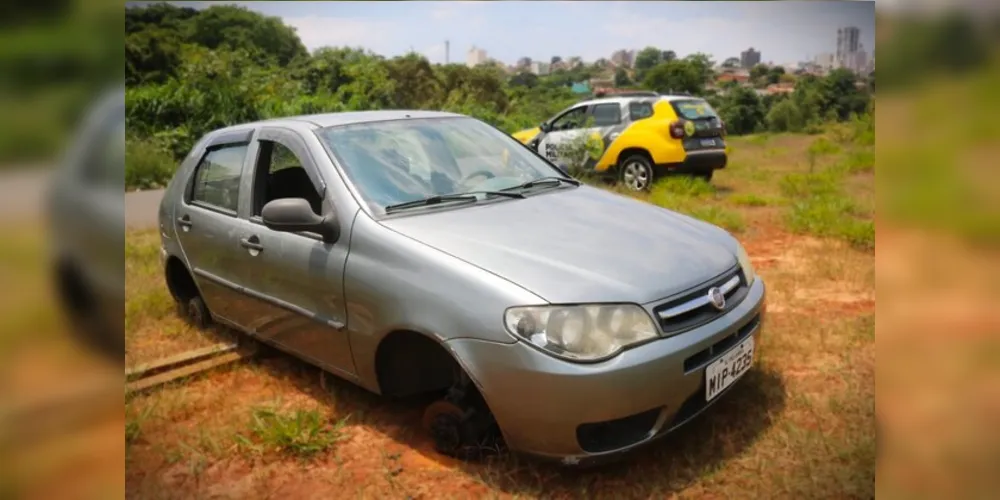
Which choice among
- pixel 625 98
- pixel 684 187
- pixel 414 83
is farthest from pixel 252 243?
pixel 414 83

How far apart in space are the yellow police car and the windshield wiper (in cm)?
525

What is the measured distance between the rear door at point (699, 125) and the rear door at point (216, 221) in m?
5.93

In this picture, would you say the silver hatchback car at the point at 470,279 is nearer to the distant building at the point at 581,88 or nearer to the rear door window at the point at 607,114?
the distant building at the point at 581,88

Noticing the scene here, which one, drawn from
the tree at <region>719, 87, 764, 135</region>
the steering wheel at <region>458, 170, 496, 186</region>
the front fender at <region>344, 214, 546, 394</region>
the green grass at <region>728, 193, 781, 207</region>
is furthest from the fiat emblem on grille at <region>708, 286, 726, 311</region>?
the tree at <region>719, 87, 764, 135</region>

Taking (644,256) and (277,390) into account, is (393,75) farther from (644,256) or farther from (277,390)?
(644,256)

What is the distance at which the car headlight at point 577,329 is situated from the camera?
191 cm

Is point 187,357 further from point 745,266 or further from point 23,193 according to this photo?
point 23,193

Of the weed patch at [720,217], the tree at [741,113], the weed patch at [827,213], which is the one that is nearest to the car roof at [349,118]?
the weed patch at [827,213]

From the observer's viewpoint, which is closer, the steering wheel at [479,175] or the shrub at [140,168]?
the shrub at [140,168]

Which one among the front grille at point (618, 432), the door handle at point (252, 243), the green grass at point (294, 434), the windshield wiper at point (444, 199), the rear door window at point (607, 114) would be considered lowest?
the green grass at point (294, 434)

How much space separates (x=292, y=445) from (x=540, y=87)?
601 centimetres

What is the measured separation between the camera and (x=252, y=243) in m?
2.85

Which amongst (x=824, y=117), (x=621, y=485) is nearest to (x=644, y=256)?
(x=621, y=485)

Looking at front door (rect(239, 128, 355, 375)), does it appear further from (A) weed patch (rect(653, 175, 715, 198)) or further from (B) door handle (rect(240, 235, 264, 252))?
(A) weed patch (rect(653, 175, 715, 198))
